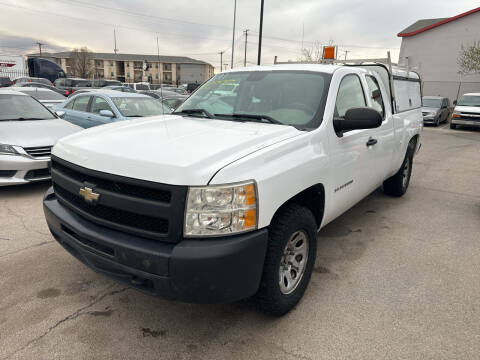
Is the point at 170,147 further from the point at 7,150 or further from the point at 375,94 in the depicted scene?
the point at 7,150

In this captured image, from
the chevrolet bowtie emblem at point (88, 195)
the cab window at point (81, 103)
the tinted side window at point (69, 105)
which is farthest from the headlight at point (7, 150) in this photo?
the tinted side window at point (69, 105)

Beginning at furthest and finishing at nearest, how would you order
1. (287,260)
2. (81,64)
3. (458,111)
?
(81,64) → (458,111) → (287,260)

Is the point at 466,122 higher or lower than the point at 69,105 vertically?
lower

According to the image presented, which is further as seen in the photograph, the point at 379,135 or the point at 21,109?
the point at 21,109

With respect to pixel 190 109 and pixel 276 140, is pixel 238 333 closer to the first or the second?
pixel 276 140

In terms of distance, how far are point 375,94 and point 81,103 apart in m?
6.79

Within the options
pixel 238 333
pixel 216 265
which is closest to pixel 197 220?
pixel 216 265

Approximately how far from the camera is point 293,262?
2.60 metres

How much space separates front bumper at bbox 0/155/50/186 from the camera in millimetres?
4849

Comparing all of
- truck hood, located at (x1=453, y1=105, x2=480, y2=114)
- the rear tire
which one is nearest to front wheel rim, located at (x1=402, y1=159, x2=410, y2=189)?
the rear tire

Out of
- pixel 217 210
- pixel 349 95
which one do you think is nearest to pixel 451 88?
pixel 349 95

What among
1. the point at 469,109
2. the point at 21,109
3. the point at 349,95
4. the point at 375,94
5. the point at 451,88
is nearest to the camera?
the point at 349,95

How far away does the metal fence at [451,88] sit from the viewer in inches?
1025

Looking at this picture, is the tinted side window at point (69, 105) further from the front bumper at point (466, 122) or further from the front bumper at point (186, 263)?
the front bumper at point (466, 122)
